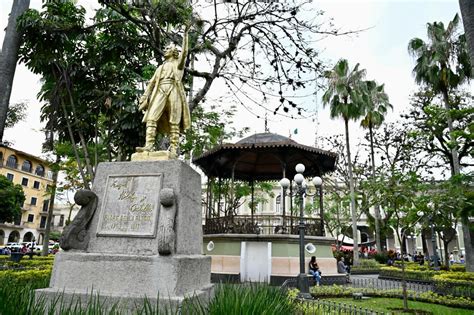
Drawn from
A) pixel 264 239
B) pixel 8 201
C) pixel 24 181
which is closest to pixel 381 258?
pixel 264 239

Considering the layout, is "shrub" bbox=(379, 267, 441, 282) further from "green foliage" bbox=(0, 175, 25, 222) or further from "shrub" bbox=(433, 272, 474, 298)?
"green foliage" bbox=(0, 175, 25, 222)

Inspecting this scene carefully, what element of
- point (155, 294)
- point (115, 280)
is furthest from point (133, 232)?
point (155, 294)

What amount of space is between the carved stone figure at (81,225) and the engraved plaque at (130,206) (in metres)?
0.18

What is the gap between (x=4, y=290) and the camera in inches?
108

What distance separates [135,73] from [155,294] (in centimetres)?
766

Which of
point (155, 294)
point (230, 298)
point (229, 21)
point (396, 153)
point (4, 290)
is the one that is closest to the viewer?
point (4, 290)

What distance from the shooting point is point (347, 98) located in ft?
81.8

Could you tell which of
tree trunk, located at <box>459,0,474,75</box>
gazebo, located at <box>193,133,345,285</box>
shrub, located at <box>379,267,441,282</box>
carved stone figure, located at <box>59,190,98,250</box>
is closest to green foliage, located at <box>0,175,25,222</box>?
gazebo, located at <box>193,133,345,285</box>

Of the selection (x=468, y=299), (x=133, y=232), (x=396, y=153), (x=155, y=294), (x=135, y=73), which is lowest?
(x=468, y=299)

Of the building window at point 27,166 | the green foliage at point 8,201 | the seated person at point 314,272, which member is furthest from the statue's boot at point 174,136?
the building window at point 27,166

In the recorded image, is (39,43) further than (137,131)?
No

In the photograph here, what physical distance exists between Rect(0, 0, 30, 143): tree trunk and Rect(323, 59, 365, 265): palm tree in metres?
21.4

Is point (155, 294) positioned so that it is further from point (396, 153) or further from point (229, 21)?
point (396, 153)

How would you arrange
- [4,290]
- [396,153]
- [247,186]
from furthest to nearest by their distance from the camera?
[396,153] → [247,186] → [4,290]
